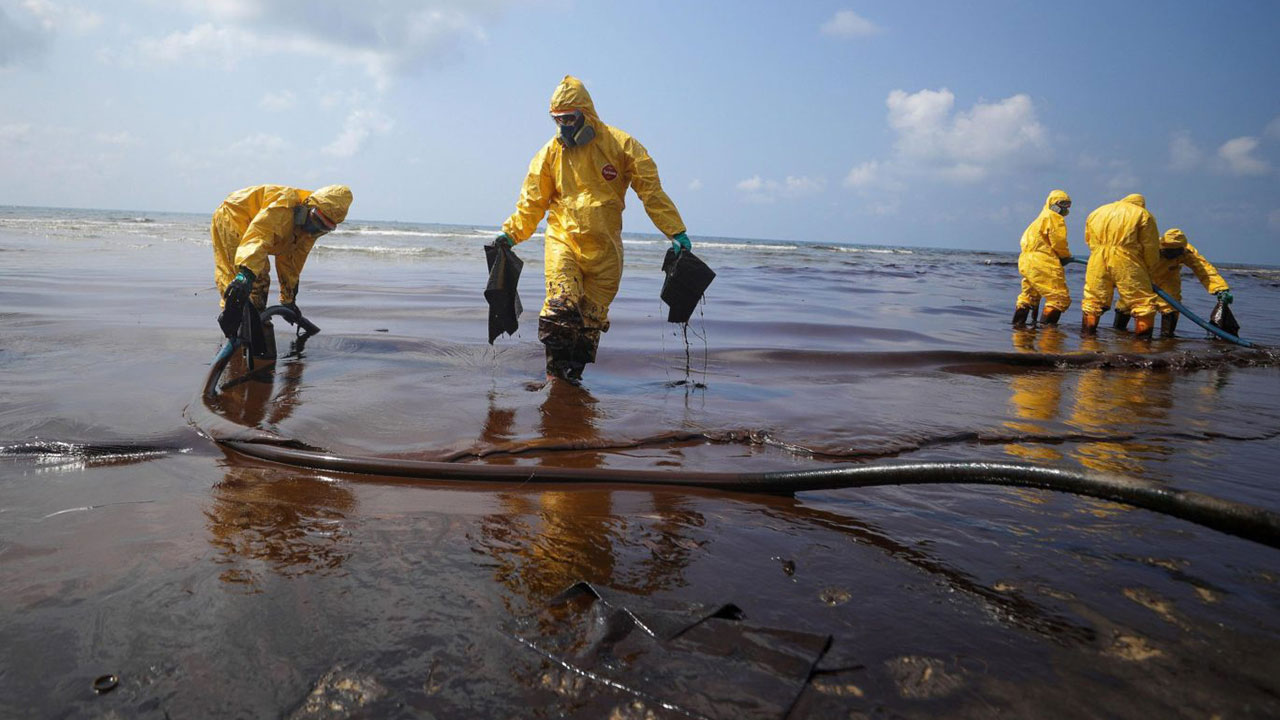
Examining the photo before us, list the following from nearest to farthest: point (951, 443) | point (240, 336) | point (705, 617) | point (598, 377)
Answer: point (705, 617), point (951, 443), point (240, 336), point (598, 377)

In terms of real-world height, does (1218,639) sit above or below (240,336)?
below

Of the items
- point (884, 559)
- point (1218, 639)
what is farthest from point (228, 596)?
point (1218, 639)

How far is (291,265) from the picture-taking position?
18.7 feet

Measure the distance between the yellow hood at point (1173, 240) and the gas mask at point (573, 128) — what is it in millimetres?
8342

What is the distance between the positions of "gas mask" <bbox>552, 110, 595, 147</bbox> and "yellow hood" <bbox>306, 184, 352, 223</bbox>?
1.80 m

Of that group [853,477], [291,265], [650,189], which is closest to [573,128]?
[650,189]

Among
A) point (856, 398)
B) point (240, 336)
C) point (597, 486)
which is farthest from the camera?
point (856, 398)

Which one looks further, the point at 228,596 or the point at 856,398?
the point at 856,398

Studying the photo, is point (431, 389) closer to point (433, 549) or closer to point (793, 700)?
point (433, 549)

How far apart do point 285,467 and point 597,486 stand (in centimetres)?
129

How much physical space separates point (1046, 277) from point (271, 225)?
359 inches

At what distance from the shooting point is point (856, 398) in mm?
4805

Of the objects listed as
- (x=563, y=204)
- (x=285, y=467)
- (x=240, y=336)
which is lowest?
(x=285, y=467)

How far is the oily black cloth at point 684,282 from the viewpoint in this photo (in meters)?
4.95
